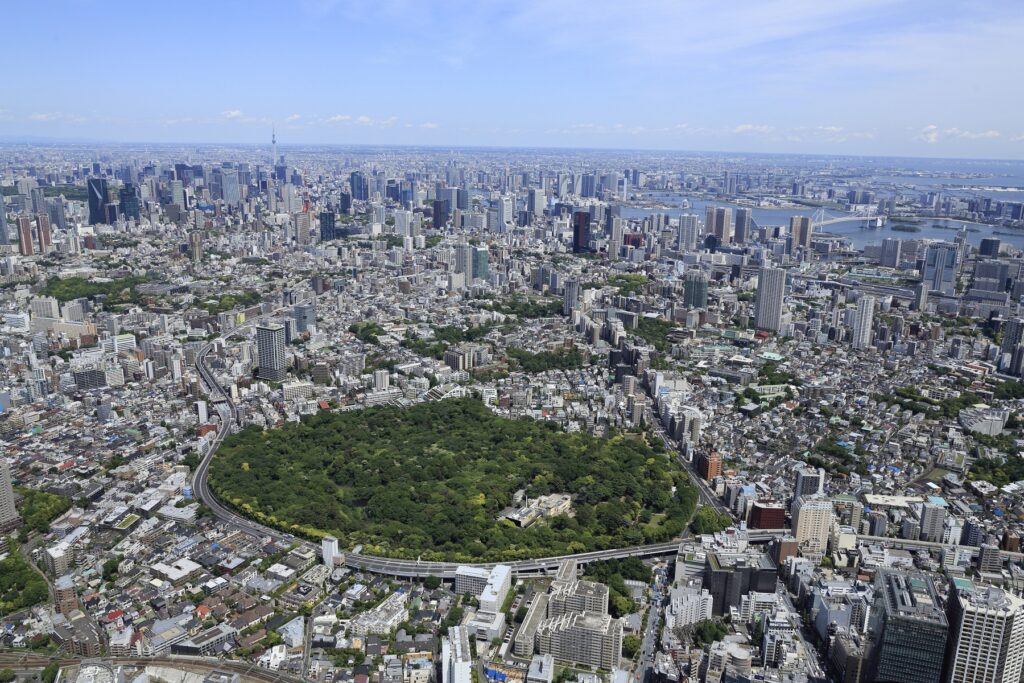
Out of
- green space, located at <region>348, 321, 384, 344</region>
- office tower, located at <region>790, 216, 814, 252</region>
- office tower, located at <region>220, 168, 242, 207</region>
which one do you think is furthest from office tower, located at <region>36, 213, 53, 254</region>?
office tower, located at <region>790, 216, 814, 252</region>

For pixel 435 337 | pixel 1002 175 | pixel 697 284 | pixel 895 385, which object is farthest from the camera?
pixel 1002 175

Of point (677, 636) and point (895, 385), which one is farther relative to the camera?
point (895, 385)

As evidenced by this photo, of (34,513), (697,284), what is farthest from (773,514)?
(697,284)

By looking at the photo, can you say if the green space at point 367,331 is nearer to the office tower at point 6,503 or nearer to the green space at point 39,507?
the green space at point 39,507

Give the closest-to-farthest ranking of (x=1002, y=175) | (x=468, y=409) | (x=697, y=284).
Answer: (x=468, y=409) < (x=697, y=284) < (x=1002, y=175)

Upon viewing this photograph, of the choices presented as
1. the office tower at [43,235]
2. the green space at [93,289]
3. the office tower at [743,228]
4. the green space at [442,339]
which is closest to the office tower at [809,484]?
the green space at [442,339]

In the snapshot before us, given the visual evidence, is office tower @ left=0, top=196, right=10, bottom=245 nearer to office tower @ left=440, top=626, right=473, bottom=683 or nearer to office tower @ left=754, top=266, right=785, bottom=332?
office tower @ left=754, top=266, right=785, bottom=332

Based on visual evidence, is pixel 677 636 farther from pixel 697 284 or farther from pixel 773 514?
pixel 697 284
